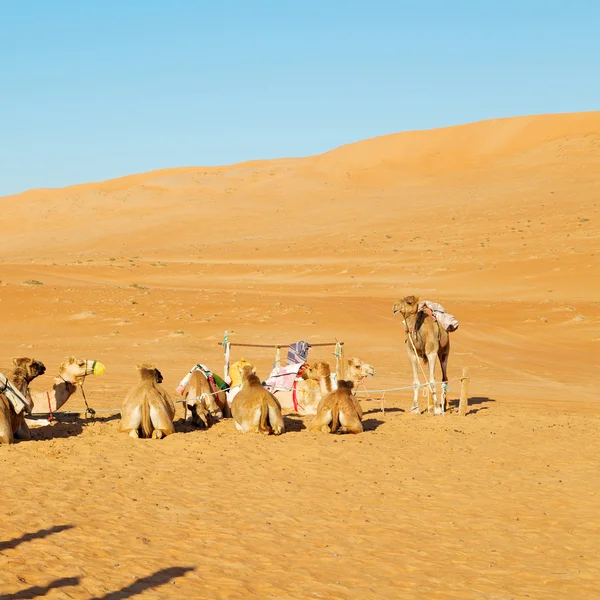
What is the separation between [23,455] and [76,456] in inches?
25.6

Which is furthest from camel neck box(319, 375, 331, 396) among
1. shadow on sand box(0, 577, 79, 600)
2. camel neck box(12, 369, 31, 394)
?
shadow on sand box(0, 577, 79, 600)

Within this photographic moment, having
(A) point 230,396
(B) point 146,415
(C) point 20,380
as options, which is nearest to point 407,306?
(A) point 230,396

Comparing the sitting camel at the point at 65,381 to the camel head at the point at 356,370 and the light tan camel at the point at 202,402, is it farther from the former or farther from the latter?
the camel head at the point at 356,370

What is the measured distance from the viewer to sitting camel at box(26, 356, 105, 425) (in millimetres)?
13227

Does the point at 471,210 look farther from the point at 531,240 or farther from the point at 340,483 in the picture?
the point at 340,483

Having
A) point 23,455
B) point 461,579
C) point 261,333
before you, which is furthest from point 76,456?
point 261,333

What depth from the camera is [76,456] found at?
1106cm

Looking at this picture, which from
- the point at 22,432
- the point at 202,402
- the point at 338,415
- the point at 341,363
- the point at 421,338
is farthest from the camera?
the point at 421,338

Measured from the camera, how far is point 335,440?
12852 millimetres

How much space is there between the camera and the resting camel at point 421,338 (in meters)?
15.3

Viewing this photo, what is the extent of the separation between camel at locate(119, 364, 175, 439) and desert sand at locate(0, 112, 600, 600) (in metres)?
0.26

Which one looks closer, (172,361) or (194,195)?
(172,361)

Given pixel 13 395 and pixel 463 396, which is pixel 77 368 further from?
pixel 463 396

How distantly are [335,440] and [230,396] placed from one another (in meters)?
2.59
